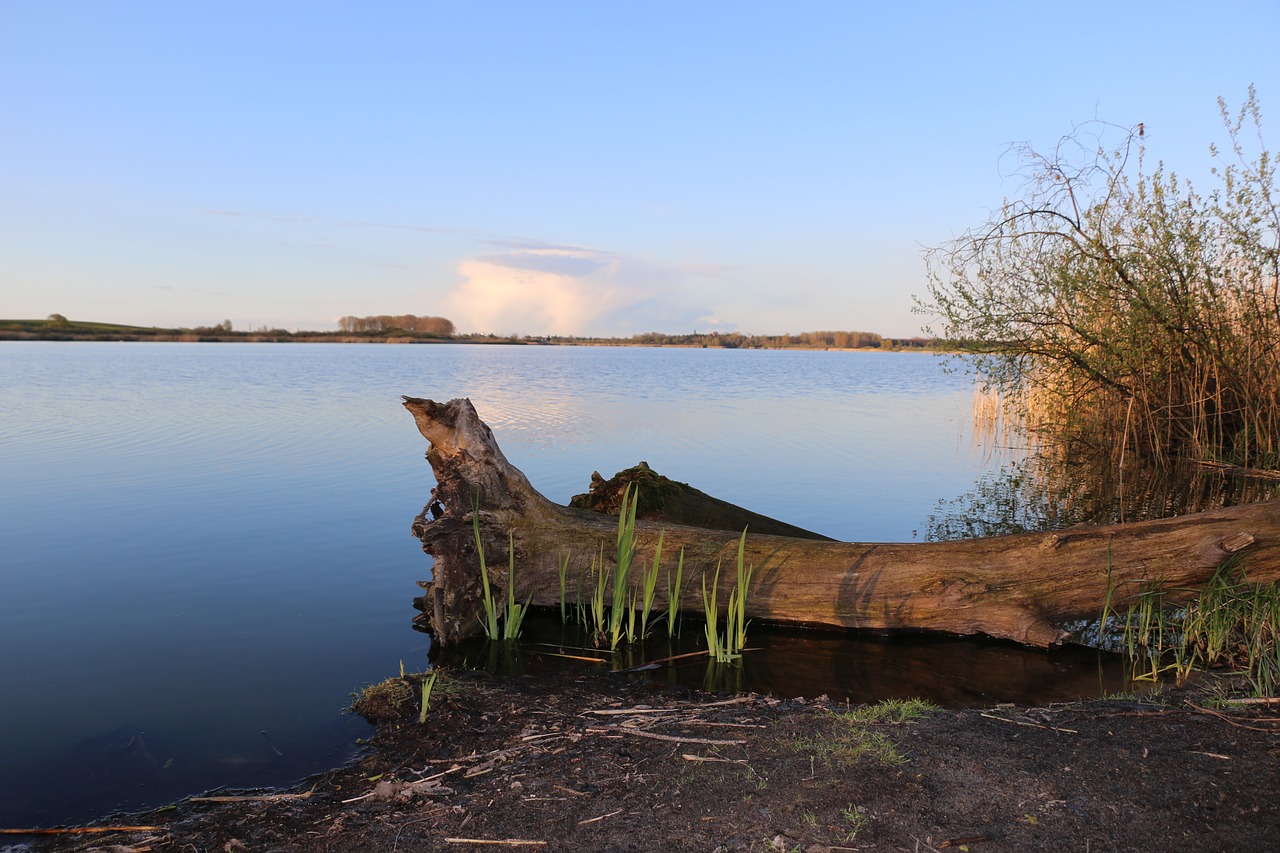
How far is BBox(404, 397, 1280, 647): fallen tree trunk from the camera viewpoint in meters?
6.76

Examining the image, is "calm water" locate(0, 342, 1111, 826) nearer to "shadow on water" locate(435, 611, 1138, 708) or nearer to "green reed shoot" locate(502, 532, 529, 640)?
"shadow on water" locate(435, 611, 1138, 708)

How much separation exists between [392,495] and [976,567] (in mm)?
9509

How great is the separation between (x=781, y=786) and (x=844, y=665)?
291 cm

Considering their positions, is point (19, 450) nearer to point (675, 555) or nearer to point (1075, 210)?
point (675, 555)

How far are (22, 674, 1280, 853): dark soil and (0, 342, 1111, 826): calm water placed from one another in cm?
91

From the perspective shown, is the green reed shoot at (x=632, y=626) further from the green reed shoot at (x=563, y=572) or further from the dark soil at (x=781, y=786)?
the dark soil at (x=781, y=786)

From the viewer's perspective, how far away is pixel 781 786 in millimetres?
3846

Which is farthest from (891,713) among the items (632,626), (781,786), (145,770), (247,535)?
(247,535)

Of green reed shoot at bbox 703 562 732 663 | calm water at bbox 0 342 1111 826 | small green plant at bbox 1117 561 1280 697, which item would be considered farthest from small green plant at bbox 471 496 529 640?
small green plant at bbox 1117 561 1280 697

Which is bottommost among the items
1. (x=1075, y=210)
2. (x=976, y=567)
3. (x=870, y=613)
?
(x=870, y=613)

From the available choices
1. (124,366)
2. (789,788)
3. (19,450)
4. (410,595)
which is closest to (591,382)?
(124,366)

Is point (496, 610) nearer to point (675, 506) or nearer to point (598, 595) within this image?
point (598, 595)

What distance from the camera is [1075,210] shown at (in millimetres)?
14469

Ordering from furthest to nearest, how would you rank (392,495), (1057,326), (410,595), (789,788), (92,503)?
(1057,326), (392,495), (92,503), (410,595), (789,788)
